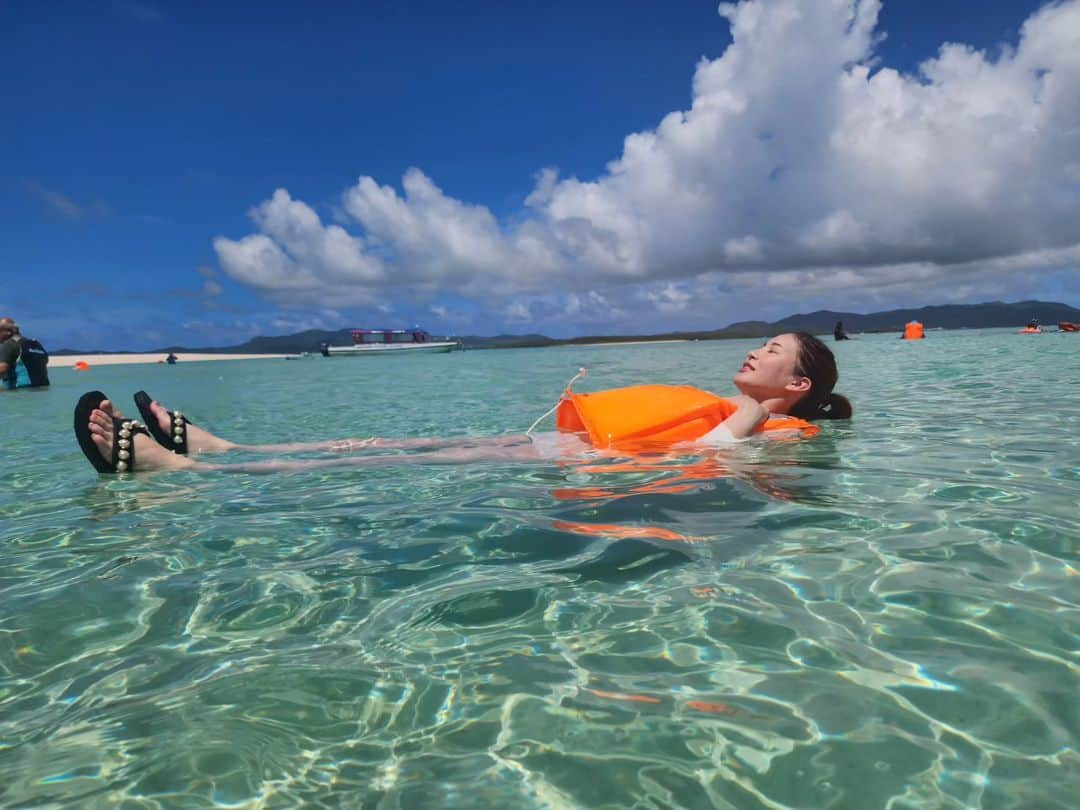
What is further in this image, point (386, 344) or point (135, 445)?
point (386, 344)

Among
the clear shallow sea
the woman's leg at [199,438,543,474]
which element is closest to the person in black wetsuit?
the woman's leg at [199,438,543,474]

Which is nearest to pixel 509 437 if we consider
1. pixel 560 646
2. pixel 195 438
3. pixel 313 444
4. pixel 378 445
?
pixel 378 445

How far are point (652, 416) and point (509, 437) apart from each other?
5.37ft

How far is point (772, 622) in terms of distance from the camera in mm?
2387

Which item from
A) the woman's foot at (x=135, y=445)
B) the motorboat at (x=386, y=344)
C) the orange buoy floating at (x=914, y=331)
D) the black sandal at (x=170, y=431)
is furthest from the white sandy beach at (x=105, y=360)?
the orange buoy floating at (x=914, y=331)

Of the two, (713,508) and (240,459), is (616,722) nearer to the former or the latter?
(713,508)

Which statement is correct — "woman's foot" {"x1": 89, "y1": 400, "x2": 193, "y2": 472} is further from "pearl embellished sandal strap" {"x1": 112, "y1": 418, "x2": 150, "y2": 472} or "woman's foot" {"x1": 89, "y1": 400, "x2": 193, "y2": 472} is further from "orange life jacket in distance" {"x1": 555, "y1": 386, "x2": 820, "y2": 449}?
"orange life jacket in distance" {"x1": 555, "y1": 386, "x2": 820, "y2": 449}

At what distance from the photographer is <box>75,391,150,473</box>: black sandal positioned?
17.0 feet

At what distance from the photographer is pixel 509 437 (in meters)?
6.84

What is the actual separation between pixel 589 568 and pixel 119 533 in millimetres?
2991

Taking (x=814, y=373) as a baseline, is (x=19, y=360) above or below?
above

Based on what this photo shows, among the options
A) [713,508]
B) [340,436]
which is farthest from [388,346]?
[713,508]

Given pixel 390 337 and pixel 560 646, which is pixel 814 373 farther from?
pixel 390 337

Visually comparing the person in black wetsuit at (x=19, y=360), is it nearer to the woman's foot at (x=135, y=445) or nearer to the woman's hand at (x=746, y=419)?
the woman's foot at (x=135, y=445)
